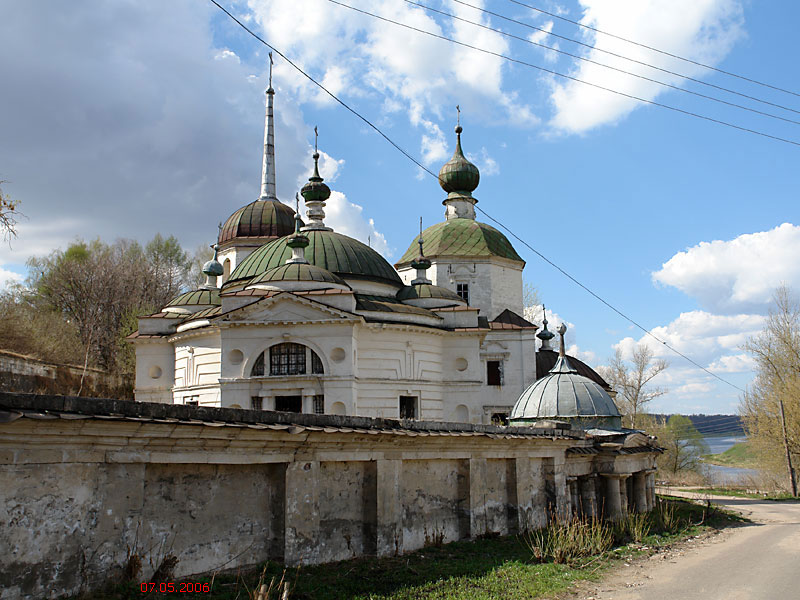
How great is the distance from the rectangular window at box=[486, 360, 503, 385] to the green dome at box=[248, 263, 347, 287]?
1003cm

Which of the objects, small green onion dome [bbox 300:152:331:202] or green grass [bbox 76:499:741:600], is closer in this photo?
green grass [bbox 76:499:741:600]

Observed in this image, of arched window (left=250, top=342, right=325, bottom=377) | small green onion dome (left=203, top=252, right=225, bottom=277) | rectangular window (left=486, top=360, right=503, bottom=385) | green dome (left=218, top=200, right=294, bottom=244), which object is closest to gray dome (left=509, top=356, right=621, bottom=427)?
arched window (left=250, top=342, right=325, bottom=377)

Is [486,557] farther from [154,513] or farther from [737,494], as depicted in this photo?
[737,494]

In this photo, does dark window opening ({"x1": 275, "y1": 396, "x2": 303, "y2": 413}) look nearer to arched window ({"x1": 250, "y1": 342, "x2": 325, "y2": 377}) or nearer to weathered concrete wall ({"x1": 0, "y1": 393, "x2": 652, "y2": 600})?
arched window ({"x1": 250, "y1": 342, "x2": 325, "y2": 377})

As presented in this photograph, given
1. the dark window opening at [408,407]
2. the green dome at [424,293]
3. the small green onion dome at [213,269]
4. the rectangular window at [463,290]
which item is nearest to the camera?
the dark window opening at [408,407]

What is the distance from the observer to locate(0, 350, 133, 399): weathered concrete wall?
31192mm

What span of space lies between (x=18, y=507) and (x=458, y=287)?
34.2 meters

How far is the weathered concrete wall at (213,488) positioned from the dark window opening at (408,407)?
58.6ft

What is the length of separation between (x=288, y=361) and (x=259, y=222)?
15.5 metres

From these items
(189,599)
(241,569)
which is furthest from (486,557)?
(189,599)

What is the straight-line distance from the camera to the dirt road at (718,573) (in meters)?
10.6

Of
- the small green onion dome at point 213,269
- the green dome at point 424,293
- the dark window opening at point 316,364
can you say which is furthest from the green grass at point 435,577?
the small green onion dome at point 213,269

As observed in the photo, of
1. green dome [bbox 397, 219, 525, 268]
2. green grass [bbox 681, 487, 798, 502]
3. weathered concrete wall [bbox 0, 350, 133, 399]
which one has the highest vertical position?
green dome [bbox 397, 219, 525, 268]

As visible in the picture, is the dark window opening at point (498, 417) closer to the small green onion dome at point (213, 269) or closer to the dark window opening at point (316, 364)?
the dark window opening at point (316, 364)
